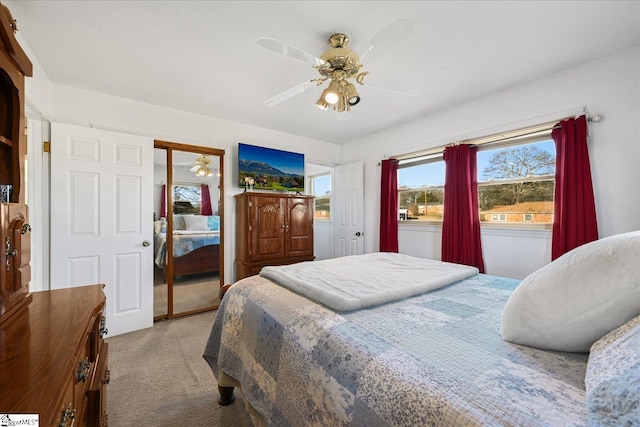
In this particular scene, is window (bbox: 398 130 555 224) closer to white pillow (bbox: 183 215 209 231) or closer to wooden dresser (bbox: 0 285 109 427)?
white pillow (bbox: 183 215 209 231)

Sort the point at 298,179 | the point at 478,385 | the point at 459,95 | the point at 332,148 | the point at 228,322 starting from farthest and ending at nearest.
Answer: the point at 332,148
the point at 298,179
the point at 459,95
the point at 228,322
the point at 478,385

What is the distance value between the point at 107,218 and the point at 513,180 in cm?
424

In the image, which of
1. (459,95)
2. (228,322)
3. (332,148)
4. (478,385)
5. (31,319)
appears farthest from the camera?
(332,148)

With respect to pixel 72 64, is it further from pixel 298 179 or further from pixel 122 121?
pixel 298 179

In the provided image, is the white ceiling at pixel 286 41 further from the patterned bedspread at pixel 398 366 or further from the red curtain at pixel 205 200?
the patterned bedspread at pixel 398 366

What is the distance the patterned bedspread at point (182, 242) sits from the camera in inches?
122

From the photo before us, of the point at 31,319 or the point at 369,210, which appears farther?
the point at 369,210

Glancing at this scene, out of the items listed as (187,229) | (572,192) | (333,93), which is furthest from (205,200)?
(572,192)

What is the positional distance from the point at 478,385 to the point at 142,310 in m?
3.24

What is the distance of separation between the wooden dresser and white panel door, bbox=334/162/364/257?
346cm

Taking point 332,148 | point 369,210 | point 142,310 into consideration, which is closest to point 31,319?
point 142,310

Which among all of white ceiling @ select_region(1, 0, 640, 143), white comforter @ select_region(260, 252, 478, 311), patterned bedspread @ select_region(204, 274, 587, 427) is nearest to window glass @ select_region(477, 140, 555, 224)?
white ceiling @ select_region(1, 0, 640, 143)

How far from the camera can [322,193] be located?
570 cm

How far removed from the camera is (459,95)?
2809mm
